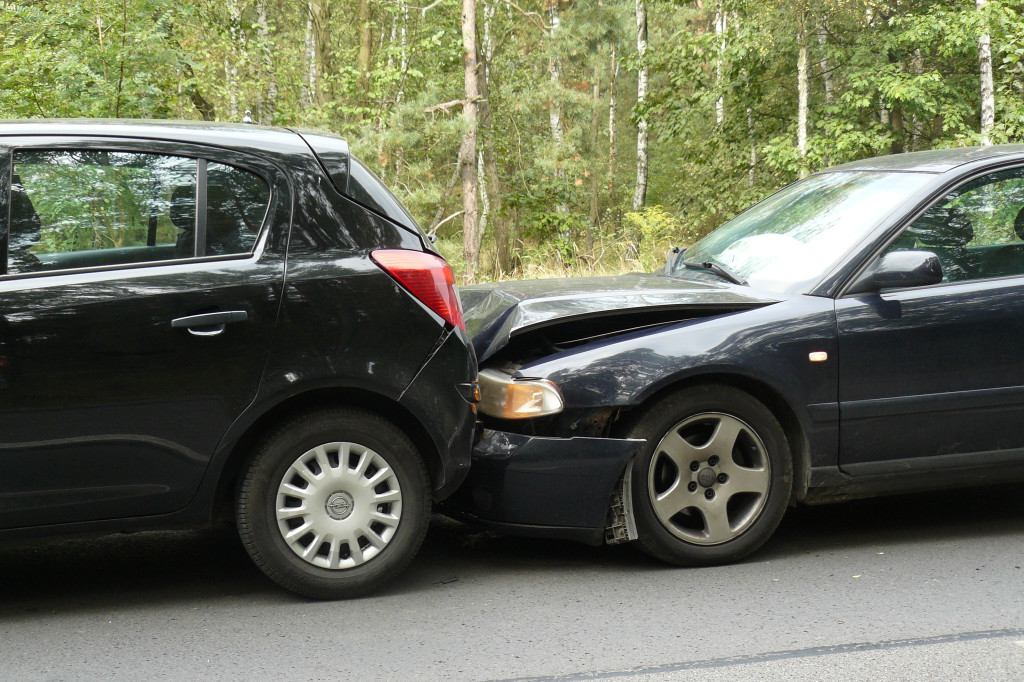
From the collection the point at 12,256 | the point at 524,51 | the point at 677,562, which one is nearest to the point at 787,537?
the point at 677,562

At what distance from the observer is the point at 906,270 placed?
4.41m

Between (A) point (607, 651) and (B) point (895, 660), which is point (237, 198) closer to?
(A) point (607, 651)

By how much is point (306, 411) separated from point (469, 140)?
15934 millimetres

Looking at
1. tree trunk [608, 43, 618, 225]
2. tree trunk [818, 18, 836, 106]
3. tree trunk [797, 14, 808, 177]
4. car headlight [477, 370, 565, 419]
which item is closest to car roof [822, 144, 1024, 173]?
car headlight [477, 370, 565, 419]

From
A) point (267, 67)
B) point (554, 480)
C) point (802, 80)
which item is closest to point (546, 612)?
point (554, 480)

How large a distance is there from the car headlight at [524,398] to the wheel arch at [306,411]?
1.28 ft

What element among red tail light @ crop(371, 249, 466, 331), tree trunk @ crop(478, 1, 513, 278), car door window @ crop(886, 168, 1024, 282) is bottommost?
red tail light @ crop(371, 249, 466, 331)

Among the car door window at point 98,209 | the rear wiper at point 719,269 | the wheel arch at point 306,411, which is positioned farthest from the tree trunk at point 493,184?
the car door window at point 98,209

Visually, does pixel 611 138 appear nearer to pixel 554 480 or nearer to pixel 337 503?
pixel 554 480

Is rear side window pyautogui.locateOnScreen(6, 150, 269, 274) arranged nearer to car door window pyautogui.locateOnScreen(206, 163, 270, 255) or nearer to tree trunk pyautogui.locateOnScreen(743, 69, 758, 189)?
car door window pyautogui.locateOnScreen(206, 163, 270, 255)

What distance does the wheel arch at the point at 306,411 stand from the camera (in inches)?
157

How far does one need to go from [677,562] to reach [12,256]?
2827 mm

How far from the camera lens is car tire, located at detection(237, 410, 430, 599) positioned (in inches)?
156

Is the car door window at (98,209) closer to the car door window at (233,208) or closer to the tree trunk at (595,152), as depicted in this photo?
the car door window at (233,208)
